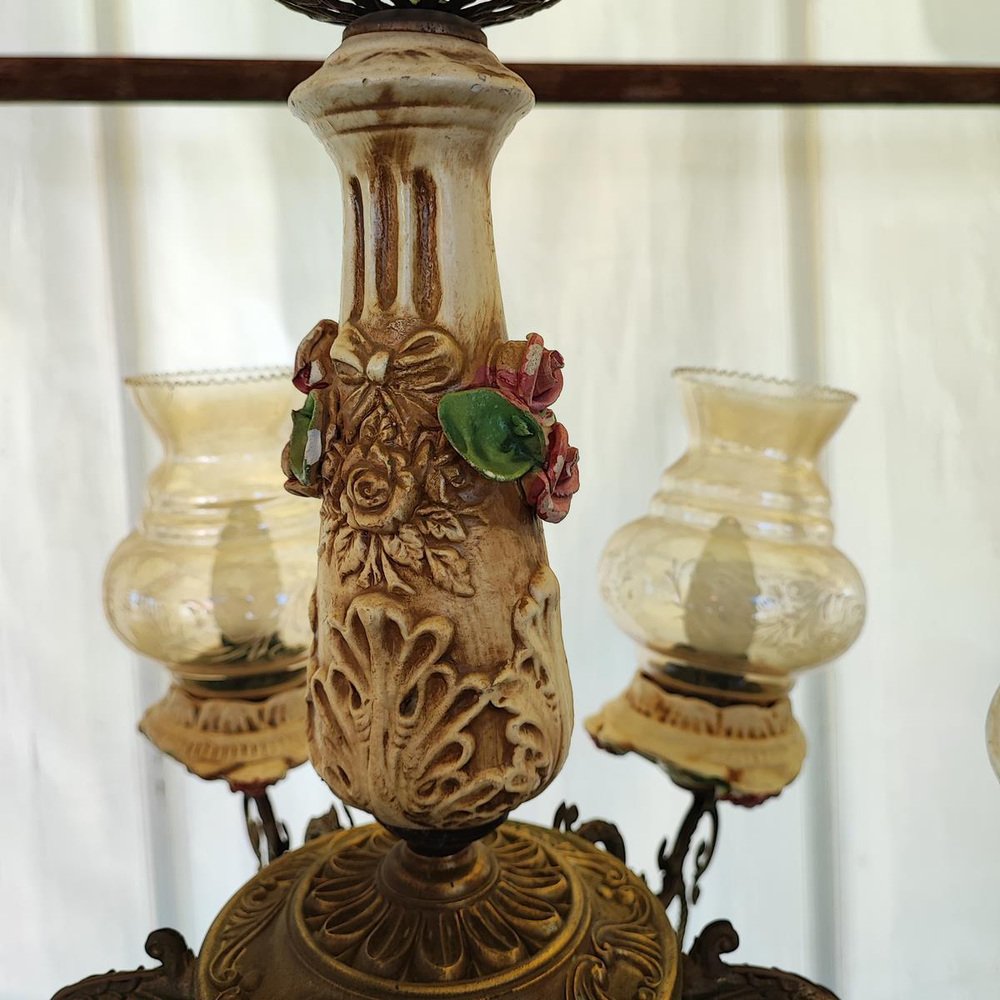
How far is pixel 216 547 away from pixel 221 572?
0.02 meters

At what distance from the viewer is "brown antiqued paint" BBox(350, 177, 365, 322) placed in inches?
17.1

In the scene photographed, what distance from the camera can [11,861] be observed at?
3.60 ft

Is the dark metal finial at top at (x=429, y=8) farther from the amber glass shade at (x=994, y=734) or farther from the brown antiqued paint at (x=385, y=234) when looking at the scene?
the amber glass shade at (x=994, y=734)

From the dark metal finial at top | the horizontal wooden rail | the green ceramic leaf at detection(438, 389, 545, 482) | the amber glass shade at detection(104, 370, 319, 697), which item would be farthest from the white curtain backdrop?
the green ceramic leaf at detection(438, 389, 545, 482)

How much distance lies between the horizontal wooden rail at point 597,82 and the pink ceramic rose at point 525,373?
1.35ft

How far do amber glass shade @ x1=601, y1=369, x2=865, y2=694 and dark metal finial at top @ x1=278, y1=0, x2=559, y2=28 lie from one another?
0.95 ft

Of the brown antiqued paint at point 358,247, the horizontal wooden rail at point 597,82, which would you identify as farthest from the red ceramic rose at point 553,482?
the horizontal wooden rail at point 597,82

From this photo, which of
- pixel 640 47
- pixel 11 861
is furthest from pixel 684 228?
pixel 11 861

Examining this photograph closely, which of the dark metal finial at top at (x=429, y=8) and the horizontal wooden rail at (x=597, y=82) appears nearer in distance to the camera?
the dark metal finial at top at (x=429, y=8)

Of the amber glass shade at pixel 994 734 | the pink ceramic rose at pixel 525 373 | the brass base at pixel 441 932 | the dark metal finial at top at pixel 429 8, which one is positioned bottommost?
the brass base at pixel 441 932

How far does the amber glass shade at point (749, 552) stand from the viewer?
0.64 metres

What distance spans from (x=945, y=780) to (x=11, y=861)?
3.71ft

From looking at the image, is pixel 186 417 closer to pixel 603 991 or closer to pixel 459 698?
pixel 459 698

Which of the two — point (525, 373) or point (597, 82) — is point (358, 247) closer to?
point (525, 373)
